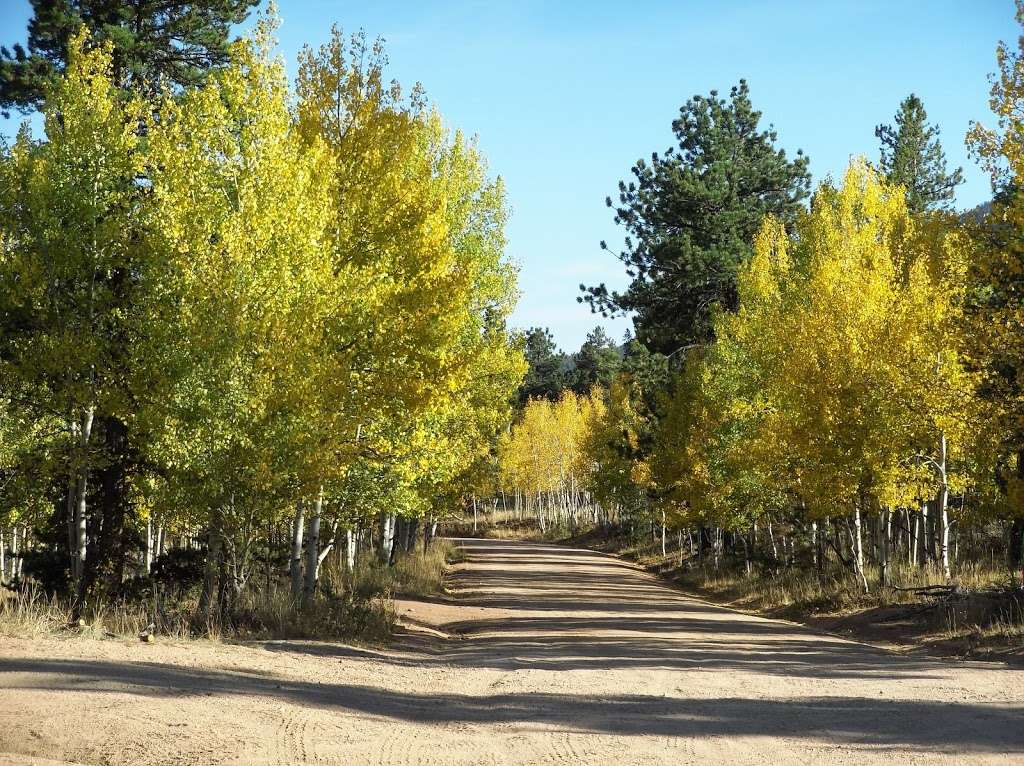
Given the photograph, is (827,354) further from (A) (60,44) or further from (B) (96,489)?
(A) (60,44)

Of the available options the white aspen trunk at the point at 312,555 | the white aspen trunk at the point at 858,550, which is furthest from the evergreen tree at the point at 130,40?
the white aspen trunk at the point at 858,550

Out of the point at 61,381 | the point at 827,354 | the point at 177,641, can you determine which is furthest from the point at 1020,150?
the point at 61,381

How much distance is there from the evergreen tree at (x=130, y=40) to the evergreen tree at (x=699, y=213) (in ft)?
60.0

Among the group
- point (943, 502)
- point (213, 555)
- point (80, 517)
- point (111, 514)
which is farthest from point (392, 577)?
point (943, 502)

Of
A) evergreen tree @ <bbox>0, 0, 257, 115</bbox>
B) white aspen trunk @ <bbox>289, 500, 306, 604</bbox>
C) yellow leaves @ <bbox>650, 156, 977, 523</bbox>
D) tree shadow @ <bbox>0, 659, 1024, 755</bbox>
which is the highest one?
evergreen tree @ <bbox>0, 0, 257, 115</bbox>

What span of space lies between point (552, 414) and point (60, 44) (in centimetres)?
6318

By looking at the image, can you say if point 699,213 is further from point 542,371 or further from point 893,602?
point 542,371

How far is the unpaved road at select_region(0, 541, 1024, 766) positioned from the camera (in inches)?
302

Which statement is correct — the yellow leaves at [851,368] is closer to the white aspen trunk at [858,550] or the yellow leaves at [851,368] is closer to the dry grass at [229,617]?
the white aspen trunk at [858,550]

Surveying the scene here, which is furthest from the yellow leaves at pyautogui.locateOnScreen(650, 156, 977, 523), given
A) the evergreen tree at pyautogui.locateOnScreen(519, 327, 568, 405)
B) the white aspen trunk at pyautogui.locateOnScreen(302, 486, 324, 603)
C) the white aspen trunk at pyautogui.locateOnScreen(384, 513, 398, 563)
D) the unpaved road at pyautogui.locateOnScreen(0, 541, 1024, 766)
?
the evergreen tree at pyautogui.locateOnScreen(519, 327, 568, 405)

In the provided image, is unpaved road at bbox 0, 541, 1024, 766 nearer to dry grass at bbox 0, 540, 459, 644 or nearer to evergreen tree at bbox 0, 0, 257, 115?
dry grass at bbox 0, 540, 459, 644

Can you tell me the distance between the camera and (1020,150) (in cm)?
1453

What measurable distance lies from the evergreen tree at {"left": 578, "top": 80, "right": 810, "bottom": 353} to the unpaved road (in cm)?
2337

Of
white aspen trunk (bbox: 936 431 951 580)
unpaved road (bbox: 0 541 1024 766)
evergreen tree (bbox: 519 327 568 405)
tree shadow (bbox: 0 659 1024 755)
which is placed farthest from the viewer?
evergreen tree (bbox: 519 327 568 405)
